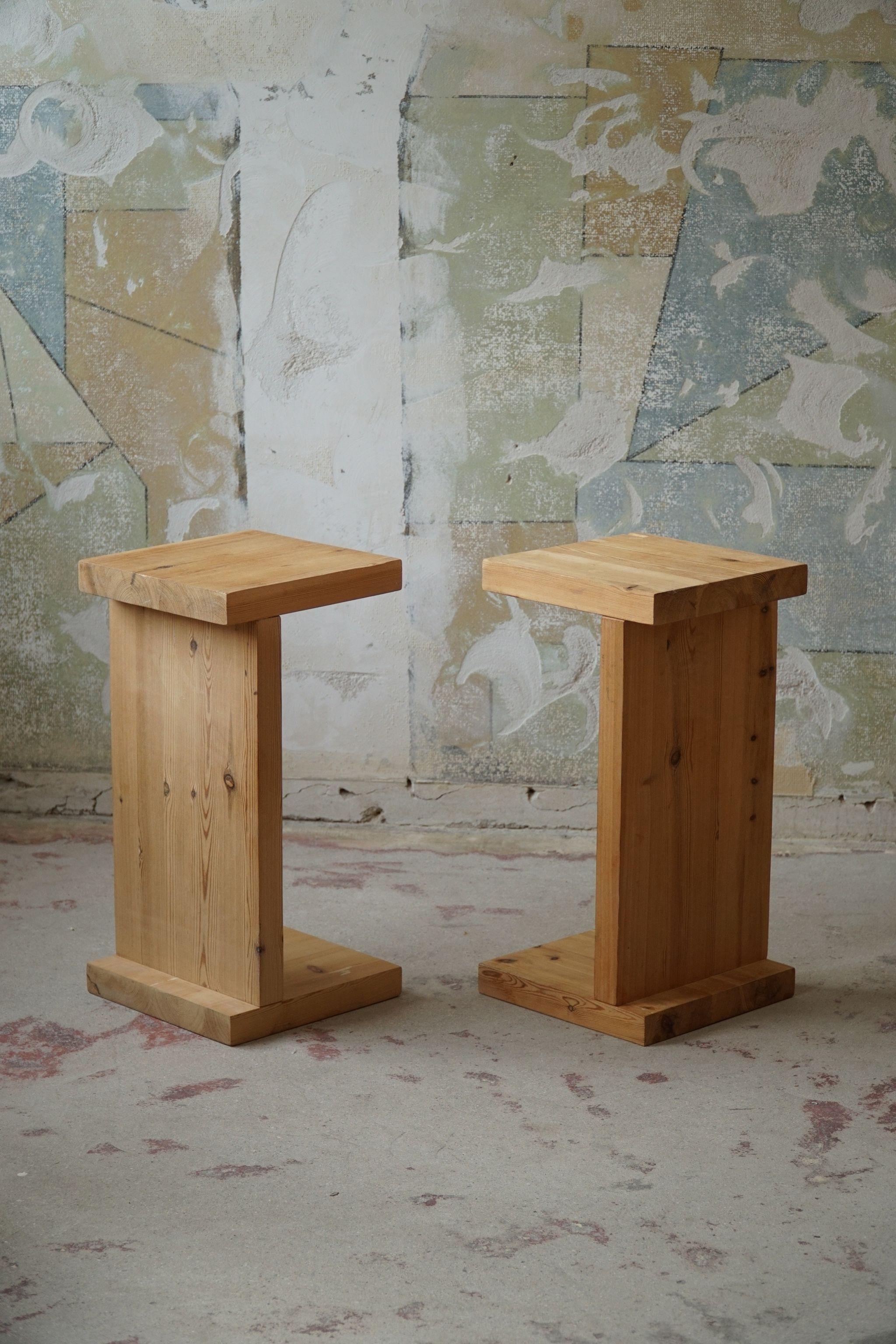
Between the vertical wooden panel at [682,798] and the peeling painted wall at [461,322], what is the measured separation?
911 millimetres

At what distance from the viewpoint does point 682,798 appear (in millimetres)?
3023

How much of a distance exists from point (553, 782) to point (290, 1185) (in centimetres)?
177

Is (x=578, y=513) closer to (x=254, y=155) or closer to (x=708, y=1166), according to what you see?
(x=254, y=155)

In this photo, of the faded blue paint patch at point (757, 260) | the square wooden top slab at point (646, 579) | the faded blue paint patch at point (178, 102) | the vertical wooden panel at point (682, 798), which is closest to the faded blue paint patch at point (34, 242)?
the faded blue paint patch at point (178, 102)

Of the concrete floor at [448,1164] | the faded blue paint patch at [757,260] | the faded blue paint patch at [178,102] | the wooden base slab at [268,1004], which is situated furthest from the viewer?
the faded blue paint patch at [178,102]

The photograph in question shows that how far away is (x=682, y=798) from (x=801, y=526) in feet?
3.74

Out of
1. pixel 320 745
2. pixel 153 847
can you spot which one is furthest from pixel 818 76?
pixel 153 847

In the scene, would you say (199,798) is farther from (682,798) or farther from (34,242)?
(34,242)

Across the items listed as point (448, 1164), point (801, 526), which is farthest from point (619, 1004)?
point (801, 526)

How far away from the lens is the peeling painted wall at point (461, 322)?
3.79 meters

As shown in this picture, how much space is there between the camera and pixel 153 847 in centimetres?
310

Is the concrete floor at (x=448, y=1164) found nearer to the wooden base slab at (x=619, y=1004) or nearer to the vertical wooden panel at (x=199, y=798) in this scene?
the wooden base slab at (x=619, y=1004)

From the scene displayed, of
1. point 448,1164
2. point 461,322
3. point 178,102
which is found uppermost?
point 178,102

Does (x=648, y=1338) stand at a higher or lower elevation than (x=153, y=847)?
lower
